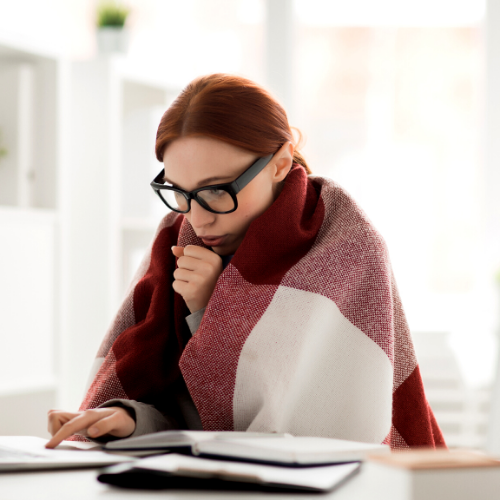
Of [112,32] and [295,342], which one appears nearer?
[295,342]

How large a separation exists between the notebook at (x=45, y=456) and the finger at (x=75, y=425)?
0.4 inches

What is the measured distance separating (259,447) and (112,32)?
1.98 meters

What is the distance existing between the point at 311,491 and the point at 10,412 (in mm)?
1569

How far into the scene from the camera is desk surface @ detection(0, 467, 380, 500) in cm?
50

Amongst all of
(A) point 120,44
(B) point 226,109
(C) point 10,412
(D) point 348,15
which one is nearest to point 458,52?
(D) point 348,15

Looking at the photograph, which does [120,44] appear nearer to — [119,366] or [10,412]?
[10,412]

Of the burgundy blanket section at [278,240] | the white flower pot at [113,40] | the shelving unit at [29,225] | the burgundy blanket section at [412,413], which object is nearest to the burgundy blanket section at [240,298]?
the burgundy blanket section at [278,240]

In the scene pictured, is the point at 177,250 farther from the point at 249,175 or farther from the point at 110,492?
the point at 110,492

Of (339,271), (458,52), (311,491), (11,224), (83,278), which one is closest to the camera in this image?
(311,491)

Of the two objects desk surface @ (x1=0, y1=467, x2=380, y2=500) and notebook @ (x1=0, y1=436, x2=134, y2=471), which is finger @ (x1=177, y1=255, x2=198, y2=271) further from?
desk surface @ (x1=0, y1=467, x2=380, y2=500)

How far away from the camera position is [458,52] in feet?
8.74

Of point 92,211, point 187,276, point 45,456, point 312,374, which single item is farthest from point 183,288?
point 92,211

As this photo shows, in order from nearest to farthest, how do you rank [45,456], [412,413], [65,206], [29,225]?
[45,456], [412,413], [29,225], [65,206]

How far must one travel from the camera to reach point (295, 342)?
33.5 inches
